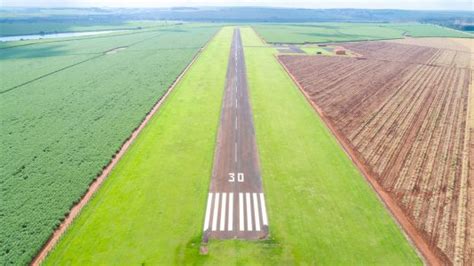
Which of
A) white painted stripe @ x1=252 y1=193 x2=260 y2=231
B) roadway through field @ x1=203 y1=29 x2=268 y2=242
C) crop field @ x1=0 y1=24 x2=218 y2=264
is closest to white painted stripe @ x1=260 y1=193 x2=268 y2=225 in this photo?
roadway through field @ x1=203 y1=29 x2=268 y2=242

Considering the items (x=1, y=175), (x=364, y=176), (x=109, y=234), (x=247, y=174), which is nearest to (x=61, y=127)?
(x=1, y=175)

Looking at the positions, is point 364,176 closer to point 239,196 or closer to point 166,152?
point 239,196

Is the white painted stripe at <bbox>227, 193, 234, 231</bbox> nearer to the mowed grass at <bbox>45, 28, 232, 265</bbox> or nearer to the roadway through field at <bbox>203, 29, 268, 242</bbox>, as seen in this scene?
the roadway through field at <bbox>203, 29, 268, 242</bbox>

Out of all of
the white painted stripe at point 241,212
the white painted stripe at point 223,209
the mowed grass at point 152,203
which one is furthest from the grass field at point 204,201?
the white painted stripe at point 223,209

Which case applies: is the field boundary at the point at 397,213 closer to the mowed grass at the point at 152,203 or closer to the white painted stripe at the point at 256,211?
the white painted stripe at the point at 256,211

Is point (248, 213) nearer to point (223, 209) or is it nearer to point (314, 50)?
point (223, 209)
